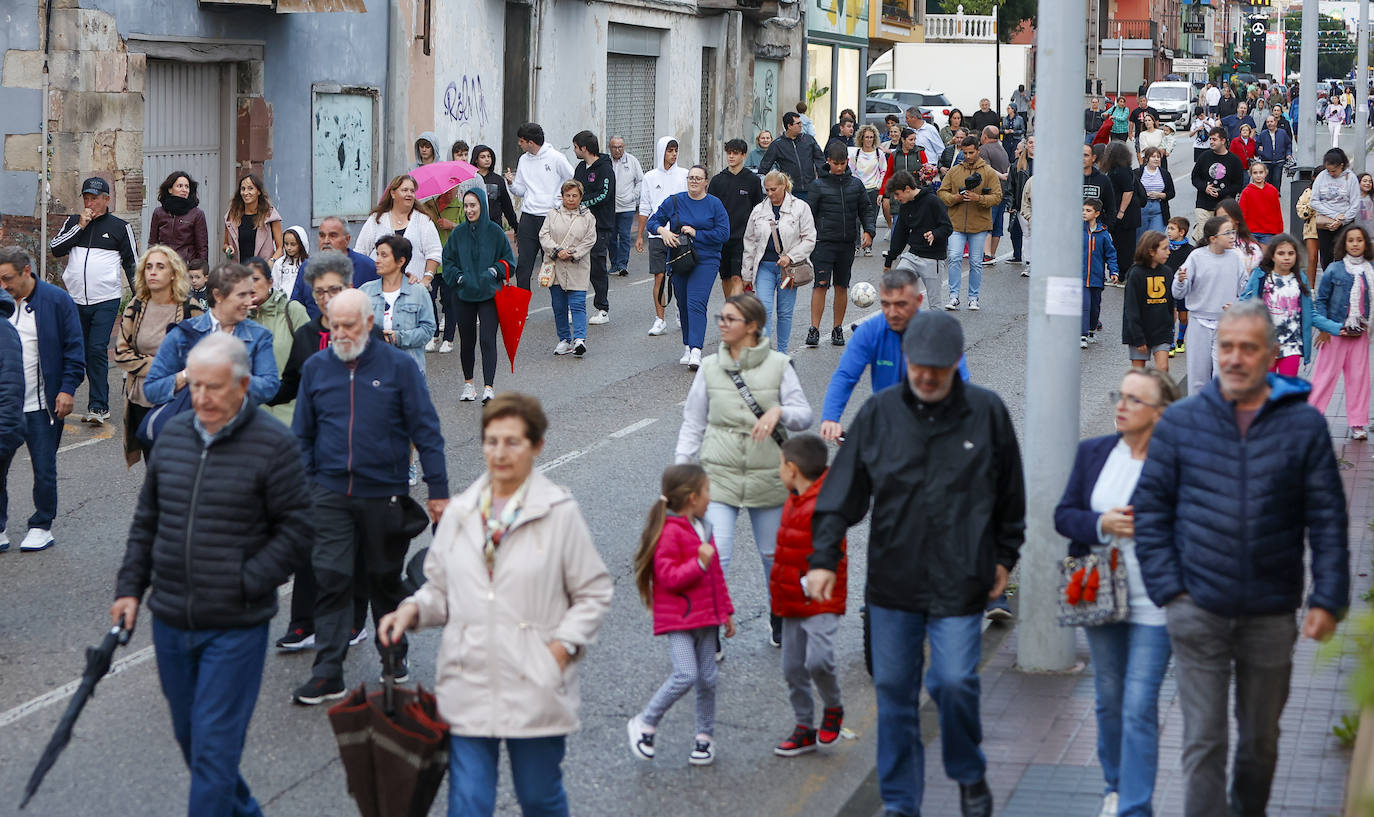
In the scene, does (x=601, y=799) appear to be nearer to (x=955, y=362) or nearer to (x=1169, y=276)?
(x=955, y=362)

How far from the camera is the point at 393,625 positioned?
5168 mm

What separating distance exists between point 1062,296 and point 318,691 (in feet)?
11.6

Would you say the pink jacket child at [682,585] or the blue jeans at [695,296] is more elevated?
the blue jeans at [695,296]

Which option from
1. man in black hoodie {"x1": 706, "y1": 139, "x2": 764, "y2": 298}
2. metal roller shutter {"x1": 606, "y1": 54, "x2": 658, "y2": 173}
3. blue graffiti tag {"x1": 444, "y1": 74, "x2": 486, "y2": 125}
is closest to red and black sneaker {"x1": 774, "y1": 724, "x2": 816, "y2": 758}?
man in black hoodie {"x1": 706, "y1": 139, "x2": 764, "y2": 298}

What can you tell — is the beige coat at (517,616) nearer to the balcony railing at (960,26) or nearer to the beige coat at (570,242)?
the beige coat at (570,242)

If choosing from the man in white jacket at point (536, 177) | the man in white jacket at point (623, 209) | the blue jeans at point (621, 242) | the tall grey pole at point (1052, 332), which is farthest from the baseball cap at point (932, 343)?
the blue jeans at point (621, 242)

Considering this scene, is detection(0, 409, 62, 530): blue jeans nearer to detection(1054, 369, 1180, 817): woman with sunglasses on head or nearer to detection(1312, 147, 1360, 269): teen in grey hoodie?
detection(1054, 369, 1180, 817): woman with sunglasses on head

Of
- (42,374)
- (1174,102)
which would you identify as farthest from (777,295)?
(1174,102)

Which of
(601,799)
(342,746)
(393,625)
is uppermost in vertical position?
(393,625)

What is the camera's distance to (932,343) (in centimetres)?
574

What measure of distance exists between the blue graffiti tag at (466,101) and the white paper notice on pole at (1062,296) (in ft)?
57.0

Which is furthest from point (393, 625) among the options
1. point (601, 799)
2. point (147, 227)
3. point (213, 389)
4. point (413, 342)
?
point (147, 227)

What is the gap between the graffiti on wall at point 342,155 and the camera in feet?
70.4

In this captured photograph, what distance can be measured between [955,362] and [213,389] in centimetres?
228
